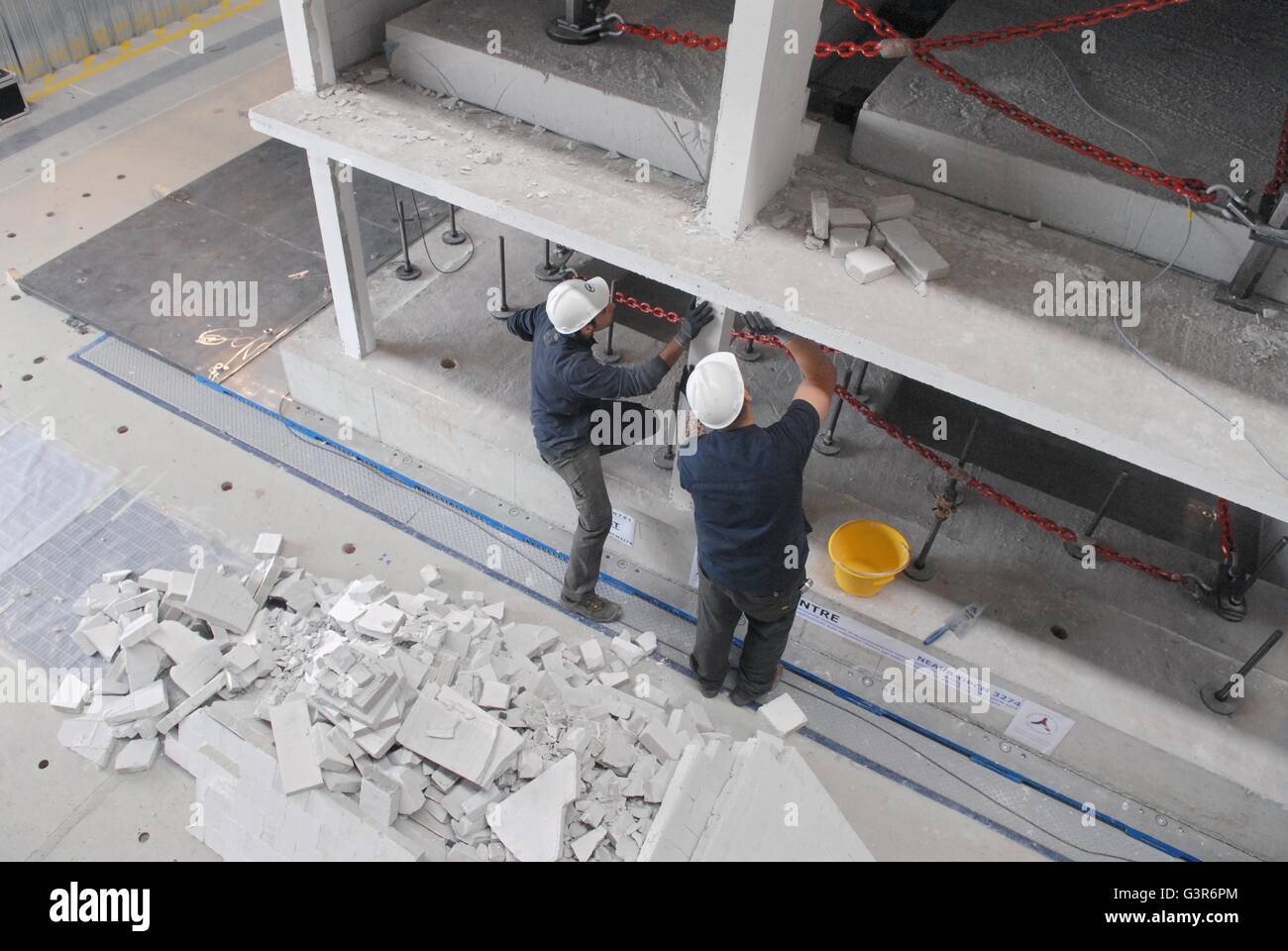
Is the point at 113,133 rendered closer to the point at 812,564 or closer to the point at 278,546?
the point at 278,546

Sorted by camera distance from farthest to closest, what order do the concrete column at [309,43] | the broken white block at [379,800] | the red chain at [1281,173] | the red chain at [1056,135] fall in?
the concrete column at [309,43], the broken white block at [379,800], the red chain at [1056,135], the red chain at [1281,173]

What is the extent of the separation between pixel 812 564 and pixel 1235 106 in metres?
2.51

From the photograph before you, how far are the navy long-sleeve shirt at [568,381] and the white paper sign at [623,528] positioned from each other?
535mm

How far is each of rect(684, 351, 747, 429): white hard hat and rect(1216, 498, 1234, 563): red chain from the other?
2312 millimetres

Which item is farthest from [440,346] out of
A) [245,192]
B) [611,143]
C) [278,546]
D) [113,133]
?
[113,133]

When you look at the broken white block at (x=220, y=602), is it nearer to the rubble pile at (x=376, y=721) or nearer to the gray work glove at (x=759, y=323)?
the rubble pile at (x=376, y=721)

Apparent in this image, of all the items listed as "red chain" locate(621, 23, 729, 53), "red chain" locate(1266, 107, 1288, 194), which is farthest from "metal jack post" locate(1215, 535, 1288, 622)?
"red chain" locate(621, 23, 729, 53)

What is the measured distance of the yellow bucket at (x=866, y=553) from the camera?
390 centimetres

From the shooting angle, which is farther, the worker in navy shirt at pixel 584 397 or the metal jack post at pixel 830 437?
the metal jack post at pixel 830 437

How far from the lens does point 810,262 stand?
10.6 feet

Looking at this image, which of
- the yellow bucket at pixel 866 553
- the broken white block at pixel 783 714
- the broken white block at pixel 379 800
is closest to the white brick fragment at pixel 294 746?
the broken white block at pixel 379 800

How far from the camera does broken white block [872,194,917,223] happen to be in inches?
131

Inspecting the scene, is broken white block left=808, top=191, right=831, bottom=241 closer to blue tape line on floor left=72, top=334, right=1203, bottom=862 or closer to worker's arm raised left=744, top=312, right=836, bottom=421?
worker's arm raised left=744, top=312, right=836, bottom=421

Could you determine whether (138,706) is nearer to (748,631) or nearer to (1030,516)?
(748,631)
